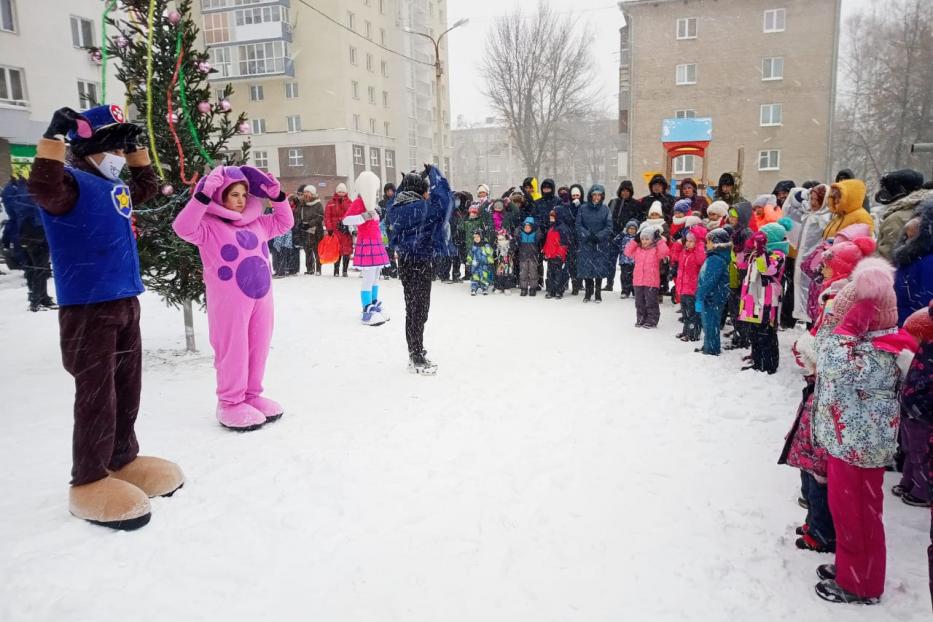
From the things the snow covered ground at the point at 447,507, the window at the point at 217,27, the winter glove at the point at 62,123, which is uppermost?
the window at the point at 217,27

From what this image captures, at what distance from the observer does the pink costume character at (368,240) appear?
27.5 feet

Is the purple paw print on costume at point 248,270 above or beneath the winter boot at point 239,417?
above

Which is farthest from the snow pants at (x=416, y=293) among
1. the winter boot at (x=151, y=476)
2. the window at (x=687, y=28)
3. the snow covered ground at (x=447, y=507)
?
the window at (x=687, y=28)

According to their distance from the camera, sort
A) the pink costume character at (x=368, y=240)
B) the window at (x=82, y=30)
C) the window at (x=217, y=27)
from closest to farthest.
Result: the pink costume character at (x=368, y=240) → the window at (x=82, y=30) → the window at (x=217, y=27)

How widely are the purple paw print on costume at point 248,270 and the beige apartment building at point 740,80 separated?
28398 millimetres

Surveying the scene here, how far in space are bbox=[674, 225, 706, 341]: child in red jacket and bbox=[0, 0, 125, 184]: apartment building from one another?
17.3 m

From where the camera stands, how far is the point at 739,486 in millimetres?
3742

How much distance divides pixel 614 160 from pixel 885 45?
36.6 meters

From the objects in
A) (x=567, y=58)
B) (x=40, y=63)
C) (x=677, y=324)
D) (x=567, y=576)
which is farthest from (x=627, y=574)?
(x=567, y=58)

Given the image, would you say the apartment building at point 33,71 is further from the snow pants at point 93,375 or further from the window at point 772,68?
the window at point 772,68

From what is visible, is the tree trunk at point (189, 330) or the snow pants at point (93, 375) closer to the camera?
the snow pants at point (93, 375)

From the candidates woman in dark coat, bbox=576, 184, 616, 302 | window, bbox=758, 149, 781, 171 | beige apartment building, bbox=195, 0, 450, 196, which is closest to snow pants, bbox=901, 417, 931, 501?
woman in dark coat, bbox=576, 184, 616, 302

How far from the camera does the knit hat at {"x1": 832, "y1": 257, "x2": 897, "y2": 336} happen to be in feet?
8.34

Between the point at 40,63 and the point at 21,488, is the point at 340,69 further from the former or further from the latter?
the point at 21,488
